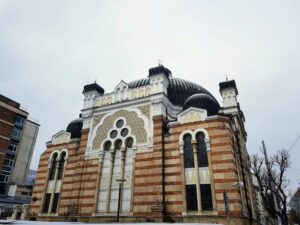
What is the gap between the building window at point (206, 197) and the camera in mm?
17328

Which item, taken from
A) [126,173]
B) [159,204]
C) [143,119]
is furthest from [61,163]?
[159,204]

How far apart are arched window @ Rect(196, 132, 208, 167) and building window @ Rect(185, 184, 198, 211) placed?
73.4 inches

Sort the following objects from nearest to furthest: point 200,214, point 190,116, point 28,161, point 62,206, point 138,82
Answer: point 200,214 → point 190,116 → point 62,206 → point 138,82 → point 28,161

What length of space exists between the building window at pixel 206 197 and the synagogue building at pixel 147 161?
7 centimetres

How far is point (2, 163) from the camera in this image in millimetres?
40500

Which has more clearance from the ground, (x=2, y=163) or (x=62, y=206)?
(x=2, y=163)

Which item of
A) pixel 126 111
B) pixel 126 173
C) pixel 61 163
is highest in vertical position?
pixel 126 111

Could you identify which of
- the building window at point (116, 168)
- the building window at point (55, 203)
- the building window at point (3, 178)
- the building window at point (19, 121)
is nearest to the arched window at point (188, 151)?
the building window at point (116, 168)

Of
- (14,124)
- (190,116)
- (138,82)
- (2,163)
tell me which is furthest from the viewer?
(14,124)

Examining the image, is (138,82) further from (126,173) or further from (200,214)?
(200,214)

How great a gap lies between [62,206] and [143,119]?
1088 cm

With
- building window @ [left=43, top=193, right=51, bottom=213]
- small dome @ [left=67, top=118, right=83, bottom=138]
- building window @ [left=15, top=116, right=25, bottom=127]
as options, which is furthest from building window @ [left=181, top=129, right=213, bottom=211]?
building window @ [left=15, top=116, right=25, bottom=127]

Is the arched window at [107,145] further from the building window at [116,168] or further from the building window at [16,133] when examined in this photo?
the building window at [16,133]

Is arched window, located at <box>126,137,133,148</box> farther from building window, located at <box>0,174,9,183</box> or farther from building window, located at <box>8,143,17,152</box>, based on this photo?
building window, located at <box>0,174,9,183</box>
